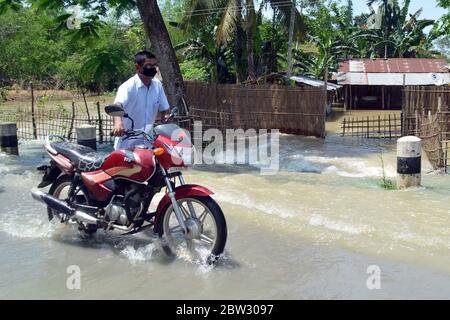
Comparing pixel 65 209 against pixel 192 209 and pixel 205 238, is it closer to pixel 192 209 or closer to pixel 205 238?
pixel 192 209

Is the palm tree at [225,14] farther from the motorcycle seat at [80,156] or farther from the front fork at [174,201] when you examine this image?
the front fork at [174,201]

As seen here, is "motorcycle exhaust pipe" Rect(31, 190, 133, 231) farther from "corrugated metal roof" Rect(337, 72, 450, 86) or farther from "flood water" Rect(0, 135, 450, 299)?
"corrugated metal roof" Rect(337, 72, 450, 86)

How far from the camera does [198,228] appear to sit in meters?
4.75

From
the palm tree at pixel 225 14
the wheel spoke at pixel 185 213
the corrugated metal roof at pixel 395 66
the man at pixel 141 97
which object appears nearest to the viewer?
the wheel spoke at pixel 185 213

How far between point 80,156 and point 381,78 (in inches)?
920

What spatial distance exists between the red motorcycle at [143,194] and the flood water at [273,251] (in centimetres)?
28

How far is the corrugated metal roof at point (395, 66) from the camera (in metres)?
27.7

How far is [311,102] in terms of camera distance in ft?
47.7

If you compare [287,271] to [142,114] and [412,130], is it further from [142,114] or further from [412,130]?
[412,130]

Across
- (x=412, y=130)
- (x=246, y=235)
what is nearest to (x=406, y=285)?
(x=246, y=235)

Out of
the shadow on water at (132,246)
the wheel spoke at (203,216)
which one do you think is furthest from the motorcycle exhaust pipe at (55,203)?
the wheel spoke at (203,216)

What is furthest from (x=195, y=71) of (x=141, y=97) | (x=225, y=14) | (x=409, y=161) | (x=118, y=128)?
(x=118, y=128)

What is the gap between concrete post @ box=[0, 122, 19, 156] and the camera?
11453mm
